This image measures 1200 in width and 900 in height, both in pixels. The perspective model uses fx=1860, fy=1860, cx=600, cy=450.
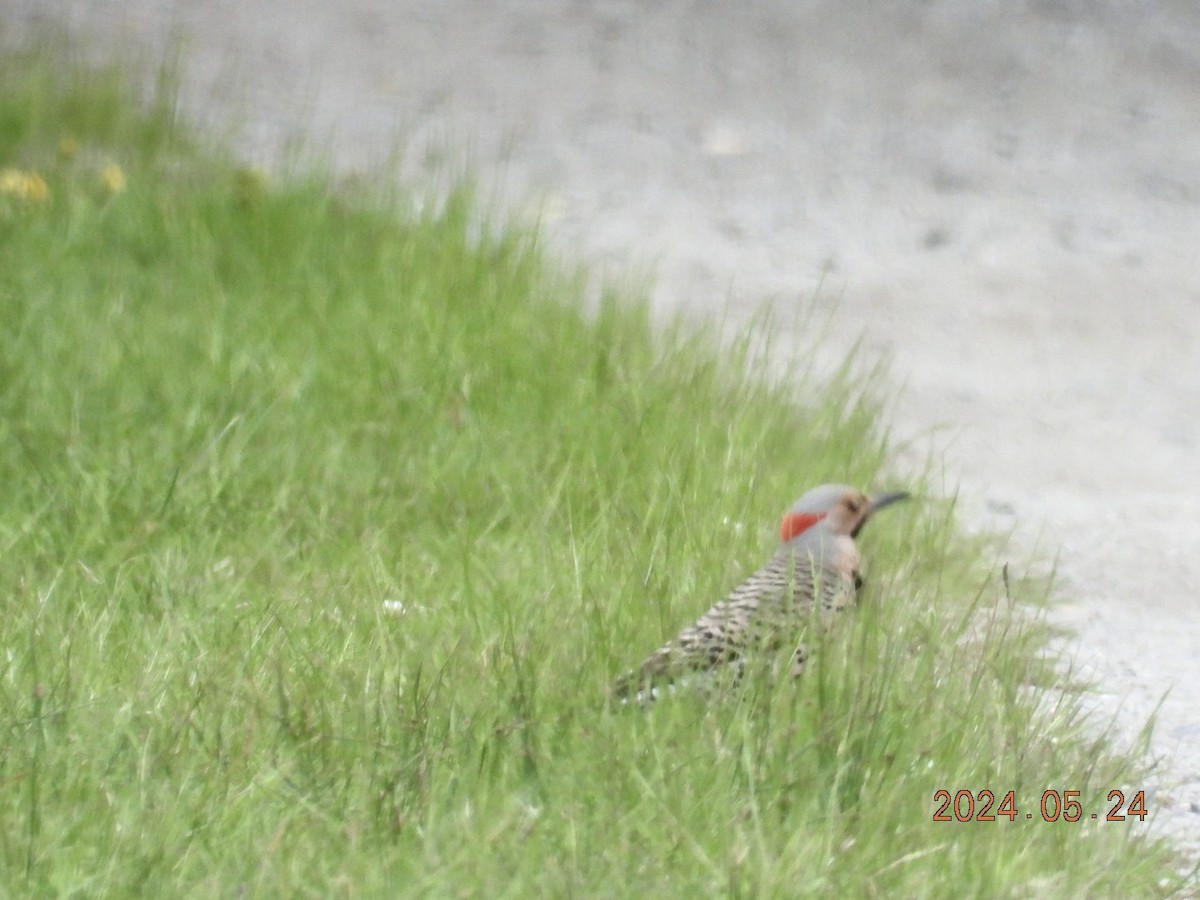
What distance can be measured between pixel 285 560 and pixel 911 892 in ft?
6.62

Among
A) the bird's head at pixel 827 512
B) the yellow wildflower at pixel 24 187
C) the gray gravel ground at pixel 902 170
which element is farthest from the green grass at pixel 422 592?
the gray gravel ground at pixel 902 170

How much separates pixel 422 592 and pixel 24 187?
276cm

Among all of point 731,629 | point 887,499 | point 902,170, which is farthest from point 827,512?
point 902,170

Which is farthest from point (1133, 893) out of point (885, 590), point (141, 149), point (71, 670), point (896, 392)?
point (141, 149)

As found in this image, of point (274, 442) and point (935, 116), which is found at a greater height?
point (935, 116)

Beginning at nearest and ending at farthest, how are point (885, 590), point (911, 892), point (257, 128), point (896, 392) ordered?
1. point (911, 892)
2. point (885, 590)
3. point (896, 392)
4. point (257, 128)

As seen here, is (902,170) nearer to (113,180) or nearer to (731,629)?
(113,180)

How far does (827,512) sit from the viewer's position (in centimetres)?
415

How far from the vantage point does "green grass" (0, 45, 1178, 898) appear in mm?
2945

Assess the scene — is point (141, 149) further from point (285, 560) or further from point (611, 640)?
point (611, 640)

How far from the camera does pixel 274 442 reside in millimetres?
4926

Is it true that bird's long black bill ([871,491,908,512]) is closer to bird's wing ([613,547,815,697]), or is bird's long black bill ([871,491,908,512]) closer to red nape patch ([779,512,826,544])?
red nape patch ([779,512,826,544])

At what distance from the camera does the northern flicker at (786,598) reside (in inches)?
135

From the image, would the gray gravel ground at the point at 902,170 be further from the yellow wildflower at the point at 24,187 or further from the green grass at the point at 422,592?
the yellow wildflower at the point at 24,187
